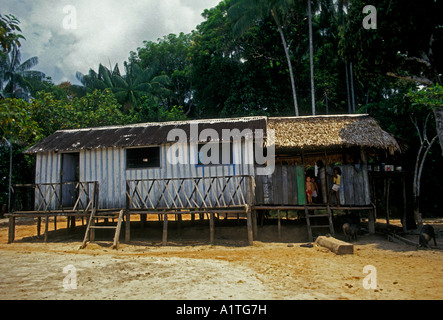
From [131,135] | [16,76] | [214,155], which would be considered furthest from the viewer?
[16,76]

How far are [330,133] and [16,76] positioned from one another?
23616 millimetres

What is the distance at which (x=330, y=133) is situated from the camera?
37.8 feet

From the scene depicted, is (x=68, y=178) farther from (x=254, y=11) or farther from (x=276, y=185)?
(x=254, y=11)

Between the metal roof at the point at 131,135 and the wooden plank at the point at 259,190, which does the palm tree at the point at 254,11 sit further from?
the wooden plank at the point at 259,190

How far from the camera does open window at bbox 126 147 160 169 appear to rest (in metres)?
12.0

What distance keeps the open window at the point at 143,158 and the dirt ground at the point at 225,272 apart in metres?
2.71

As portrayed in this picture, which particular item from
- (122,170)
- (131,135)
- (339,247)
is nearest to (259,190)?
(339,247)

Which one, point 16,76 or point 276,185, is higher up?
point 16,76

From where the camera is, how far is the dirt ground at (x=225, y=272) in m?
5.33

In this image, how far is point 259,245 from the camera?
1055cm

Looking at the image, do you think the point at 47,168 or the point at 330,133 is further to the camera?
the point at 47,168
